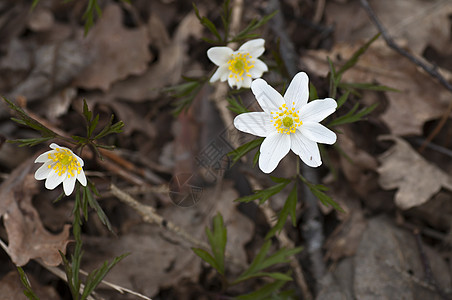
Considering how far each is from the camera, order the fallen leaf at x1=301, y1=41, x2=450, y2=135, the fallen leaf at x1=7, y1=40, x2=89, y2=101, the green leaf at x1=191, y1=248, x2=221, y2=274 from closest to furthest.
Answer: the green leaf at x1=191, y1=248, x2=221, y2=274 → the fallen leaf at x1=301, y1=41, x2=450, y2=135 → the fallen leaf at x1=7, y1=40, x2=89, y2=101

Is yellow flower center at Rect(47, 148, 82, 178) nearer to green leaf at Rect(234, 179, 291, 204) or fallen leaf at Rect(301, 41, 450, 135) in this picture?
green leaf at Rect(234, 179, 291, 204)

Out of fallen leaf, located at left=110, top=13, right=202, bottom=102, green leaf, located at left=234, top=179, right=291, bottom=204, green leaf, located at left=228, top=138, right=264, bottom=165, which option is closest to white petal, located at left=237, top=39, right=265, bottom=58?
green leaf, located at left=228, top=138, right=264, bottom=165

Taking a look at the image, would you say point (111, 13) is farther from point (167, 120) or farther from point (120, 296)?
→ point (120, 296)

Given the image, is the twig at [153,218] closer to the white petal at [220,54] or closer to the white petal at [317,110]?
the white petal at [220,54]

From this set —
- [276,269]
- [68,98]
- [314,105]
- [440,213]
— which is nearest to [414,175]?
[440,213]

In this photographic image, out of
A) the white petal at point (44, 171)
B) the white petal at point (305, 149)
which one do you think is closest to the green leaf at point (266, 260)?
the white petal at point (305, 149)

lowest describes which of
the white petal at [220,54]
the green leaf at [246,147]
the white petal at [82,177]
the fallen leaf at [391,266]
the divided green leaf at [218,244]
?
the fallen leaf at [391,266]
